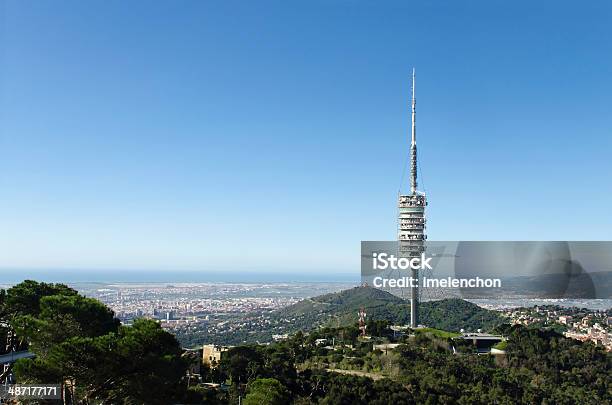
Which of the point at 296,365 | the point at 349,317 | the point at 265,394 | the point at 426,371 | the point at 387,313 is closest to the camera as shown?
the point at 265,394

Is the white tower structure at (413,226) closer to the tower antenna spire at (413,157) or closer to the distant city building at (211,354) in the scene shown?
the tower antenna spire at (413,157)

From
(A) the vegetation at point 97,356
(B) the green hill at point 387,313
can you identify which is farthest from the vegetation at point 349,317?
(A) the vegetation at point 97,356

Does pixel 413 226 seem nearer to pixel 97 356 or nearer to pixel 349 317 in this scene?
pixel 349 317

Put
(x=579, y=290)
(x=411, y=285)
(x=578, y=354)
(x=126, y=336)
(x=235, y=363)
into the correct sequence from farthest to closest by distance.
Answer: (x=411, y=285), (x=579, y=290), (x=578, y=354), (x=235, y=363), (x=126, y=336)

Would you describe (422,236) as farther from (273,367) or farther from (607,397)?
(273,367)

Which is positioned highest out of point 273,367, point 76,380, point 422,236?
point 422,236

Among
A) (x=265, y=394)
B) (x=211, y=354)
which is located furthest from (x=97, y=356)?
(x=211, y=354)

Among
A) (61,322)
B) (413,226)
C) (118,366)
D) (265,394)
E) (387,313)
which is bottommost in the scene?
(387,313)

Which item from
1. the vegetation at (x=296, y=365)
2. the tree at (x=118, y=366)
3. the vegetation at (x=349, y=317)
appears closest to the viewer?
the tree at (x=118, y=366)

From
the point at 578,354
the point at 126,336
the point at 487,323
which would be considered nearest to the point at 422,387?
the point at 578,354
